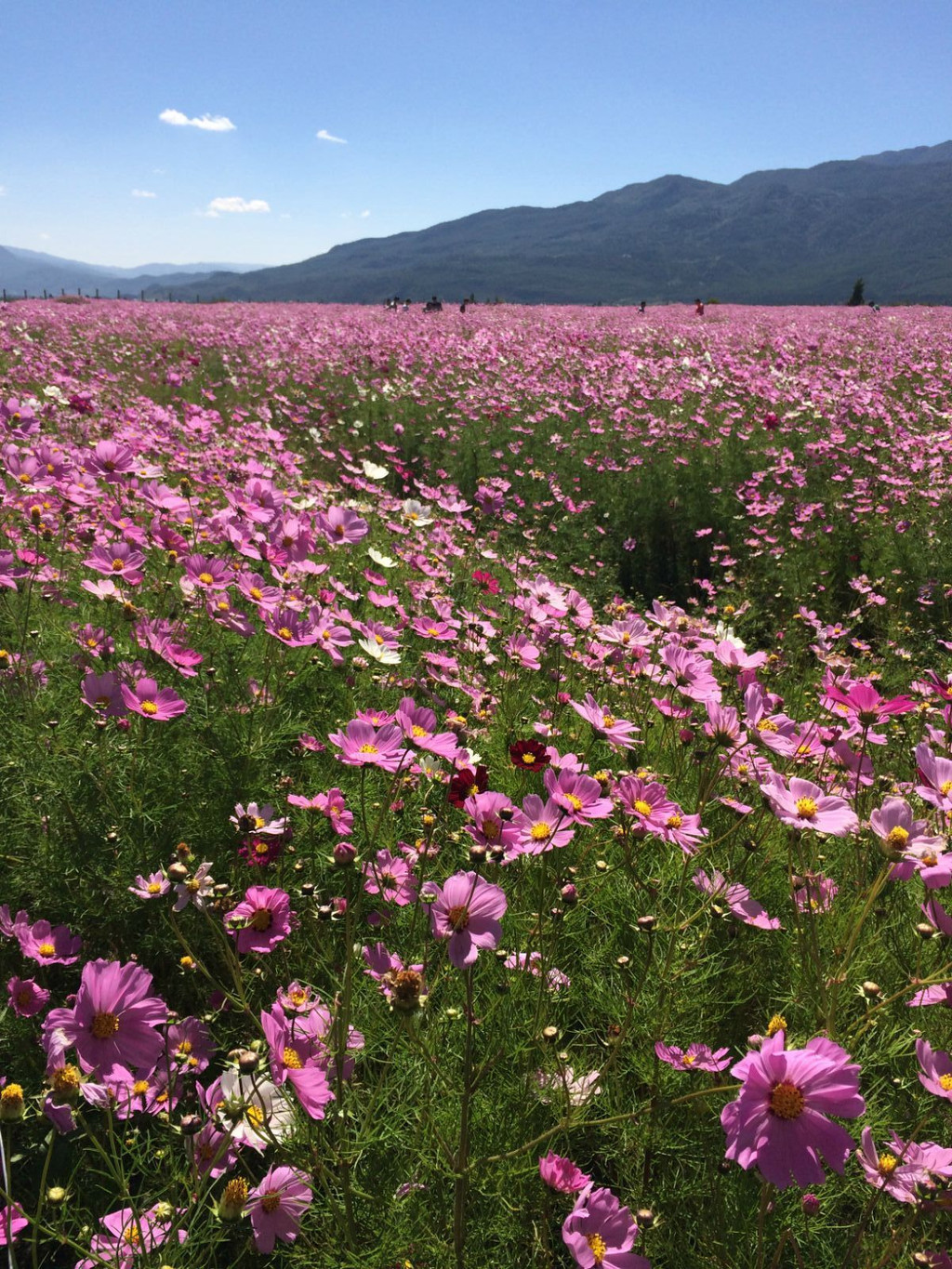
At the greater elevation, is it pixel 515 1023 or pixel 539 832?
pixel 539 832

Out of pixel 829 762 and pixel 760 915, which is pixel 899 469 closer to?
pixel 829 762

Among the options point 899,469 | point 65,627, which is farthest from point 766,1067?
point 899,469

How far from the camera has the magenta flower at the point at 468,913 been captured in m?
0.96

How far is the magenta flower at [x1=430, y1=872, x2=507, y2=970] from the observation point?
958mm

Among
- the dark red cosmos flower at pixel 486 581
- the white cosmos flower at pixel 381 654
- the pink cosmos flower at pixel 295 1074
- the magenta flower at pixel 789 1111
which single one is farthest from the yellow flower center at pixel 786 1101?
the dark red cosmos flower at pixel 486 581

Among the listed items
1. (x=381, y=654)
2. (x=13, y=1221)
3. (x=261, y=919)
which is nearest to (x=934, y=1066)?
(x=261, y=919)

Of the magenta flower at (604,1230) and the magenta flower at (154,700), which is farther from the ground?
the magenta flower at (154,700)

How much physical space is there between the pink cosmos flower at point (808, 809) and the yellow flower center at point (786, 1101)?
0.45 meters

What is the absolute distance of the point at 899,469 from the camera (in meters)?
6.21

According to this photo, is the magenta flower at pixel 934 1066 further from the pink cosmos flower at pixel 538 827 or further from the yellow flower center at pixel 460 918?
the yellow flower center at pixel 460 918

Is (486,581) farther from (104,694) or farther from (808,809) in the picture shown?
(808,809)

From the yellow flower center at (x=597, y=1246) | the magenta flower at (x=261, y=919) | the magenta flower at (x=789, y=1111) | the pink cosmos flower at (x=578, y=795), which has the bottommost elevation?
the yellow flower center at (x=597, y=1246)

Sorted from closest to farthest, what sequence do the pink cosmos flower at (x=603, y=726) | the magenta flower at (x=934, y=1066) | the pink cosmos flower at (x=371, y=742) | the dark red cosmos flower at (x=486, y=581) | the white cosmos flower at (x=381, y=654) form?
the magenta flower at (x=934, y=1066) < the pink cosmos flower at (x=371, y=742) < the pink cosmos flower at (x=603, y=726) < the white cosmos flower at (x=381, y=654) < the dark red cosmos flower at (x=486, y=581)

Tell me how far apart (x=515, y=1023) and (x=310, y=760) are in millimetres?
1008
